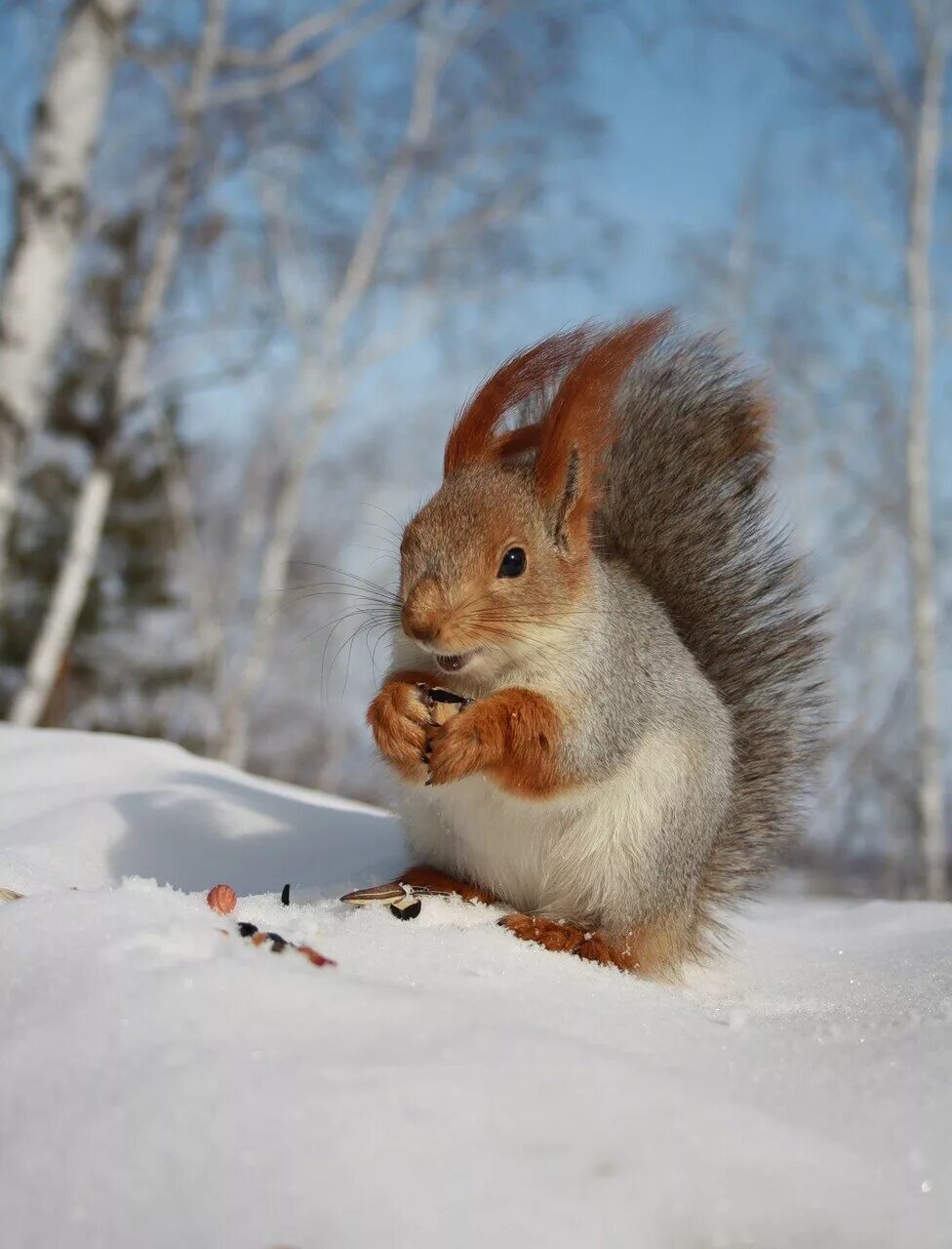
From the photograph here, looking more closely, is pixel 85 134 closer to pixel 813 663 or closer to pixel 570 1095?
pixel 813 663

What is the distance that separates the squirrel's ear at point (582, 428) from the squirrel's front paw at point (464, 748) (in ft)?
1.04

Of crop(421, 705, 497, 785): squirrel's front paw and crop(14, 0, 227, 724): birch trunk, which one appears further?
crop(14, 0, 227, 724): birch trunk

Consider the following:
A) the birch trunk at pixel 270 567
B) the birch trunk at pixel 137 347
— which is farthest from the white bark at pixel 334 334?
the birch trunk at pixel 137 347

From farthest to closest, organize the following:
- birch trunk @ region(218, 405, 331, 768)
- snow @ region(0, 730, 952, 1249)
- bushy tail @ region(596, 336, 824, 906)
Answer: birch trunk @ region(218, 405, 331, 768)
bushy tail @ region(596, 336, 824, 906)
snow @ region(0, 730, 952, 1249)

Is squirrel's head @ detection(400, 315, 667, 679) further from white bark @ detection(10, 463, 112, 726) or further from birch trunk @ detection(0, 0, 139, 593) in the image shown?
white bark @ detection(10, 463, 112, 726)

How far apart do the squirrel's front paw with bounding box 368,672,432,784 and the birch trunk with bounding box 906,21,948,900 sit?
5487mm

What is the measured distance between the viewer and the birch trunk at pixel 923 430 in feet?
20.7

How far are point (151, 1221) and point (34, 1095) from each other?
16 cm

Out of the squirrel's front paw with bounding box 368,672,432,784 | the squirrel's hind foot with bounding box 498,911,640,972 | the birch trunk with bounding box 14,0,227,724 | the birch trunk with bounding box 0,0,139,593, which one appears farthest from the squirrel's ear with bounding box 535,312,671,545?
the birch trunk with bounding box 14,0,227,724

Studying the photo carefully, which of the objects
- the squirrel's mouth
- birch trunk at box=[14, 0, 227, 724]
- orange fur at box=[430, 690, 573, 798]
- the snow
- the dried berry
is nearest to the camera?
the snow

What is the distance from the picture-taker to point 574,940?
4.78 ft

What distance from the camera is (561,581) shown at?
1517mm

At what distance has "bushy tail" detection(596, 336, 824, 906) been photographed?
176cm

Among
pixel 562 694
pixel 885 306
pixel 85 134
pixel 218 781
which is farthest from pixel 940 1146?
pixel 885 306
